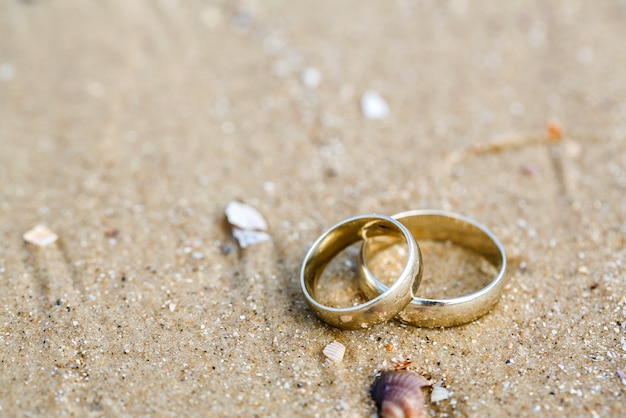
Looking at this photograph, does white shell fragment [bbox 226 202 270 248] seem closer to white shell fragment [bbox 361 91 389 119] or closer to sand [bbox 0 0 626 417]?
sand [bbox 0 0 626 417]

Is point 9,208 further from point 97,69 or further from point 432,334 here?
point 432,334

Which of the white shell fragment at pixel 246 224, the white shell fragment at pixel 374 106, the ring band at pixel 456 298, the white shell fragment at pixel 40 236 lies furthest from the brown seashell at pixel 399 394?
the white shell fragment at pixel 374 106

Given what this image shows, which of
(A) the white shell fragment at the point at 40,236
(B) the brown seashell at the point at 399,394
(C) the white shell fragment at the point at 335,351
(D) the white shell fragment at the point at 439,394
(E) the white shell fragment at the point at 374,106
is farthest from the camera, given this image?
(E) the white shell fragment at the point at 374,106

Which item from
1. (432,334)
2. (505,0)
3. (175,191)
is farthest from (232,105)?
(505,0)

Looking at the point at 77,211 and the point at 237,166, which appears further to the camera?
the point at 237,166

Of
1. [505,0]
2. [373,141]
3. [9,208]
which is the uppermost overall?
[505,0]

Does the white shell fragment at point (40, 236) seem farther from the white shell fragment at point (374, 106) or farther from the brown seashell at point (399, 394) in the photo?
the white shell fragment at point (374, 106)

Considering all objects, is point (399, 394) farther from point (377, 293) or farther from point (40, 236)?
point (40, 236)

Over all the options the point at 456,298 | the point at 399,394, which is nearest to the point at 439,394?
the point at 399,394
